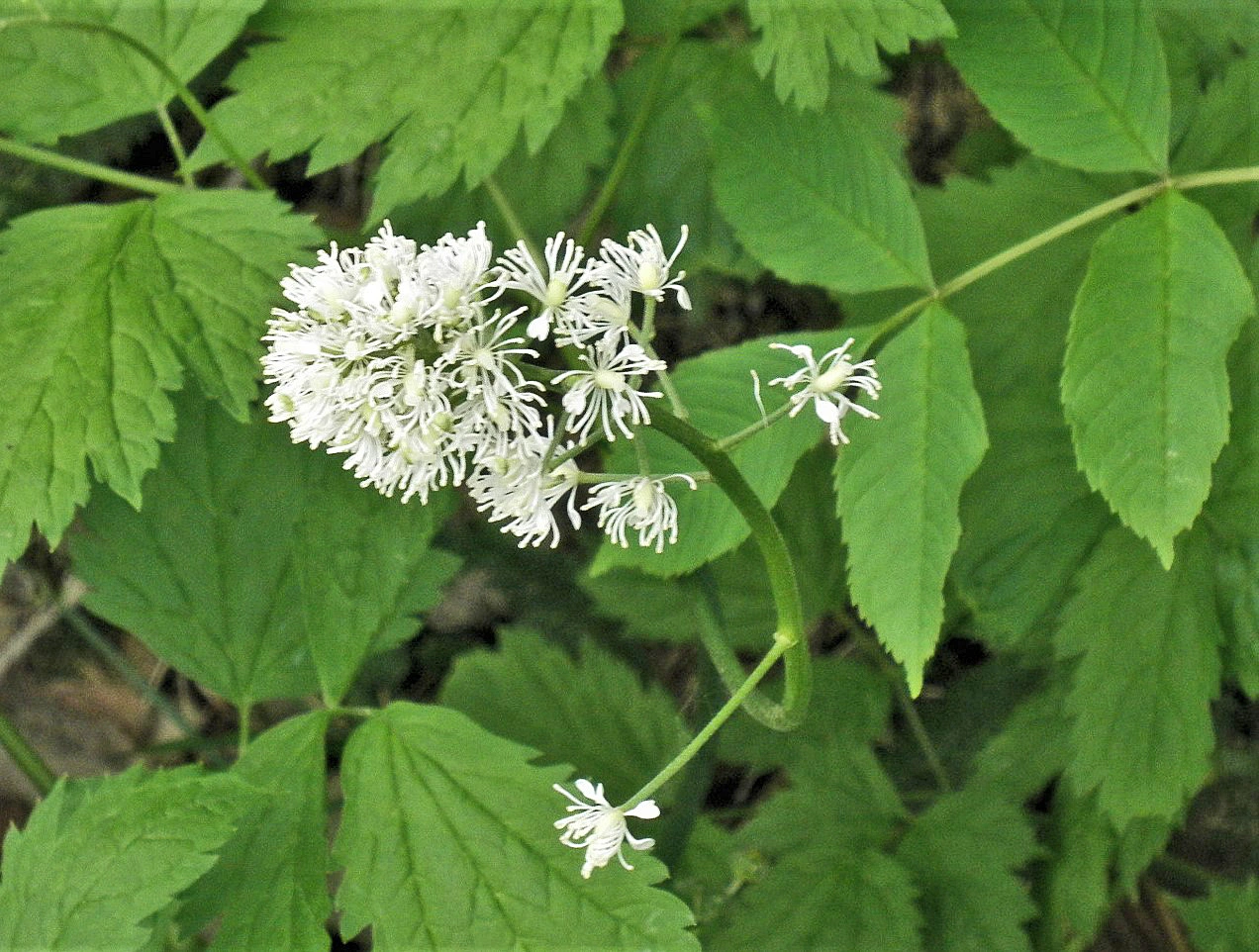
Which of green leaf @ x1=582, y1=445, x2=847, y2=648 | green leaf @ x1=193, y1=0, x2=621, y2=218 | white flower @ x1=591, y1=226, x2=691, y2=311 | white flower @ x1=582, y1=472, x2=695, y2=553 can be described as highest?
green leaf @ x1=193, y1=0, x2=621, y2=218

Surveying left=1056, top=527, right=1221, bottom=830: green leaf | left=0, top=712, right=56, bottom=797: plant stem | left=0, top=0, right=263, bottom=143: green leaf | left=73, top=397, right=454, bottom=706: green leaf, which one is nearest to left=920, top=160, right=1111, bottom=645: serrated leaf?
left=1056, top=527, right=1221, bottom=830: green leaf

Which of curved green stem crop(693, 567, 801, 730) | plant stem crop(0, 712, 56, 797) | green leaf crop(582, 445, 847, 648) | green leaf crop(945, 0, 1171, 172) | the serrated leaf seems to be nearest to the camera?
curved green stem crop(693, 567, 801, 730)

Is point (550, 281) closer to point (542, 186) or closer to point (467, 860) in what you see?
point (467, 860)

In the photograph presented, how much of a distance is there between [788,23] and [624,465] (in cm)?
78

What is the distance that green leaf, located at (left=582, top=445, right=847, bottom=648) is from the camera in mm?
2625

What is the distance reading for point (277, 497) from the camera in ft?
7.55

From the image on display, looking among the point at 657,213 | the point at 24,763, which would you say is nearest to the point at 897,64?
the point at 657,213

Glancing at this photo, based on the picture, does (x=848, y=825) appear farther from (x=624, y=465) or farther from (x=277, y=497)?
(x=277, y=497)

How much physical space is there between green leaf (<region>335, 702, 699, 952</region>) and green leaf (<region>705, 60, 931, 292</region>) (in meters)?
0.98

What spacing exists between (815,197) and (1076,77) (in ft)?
1.54

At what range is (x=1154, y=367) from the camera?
5.64ft

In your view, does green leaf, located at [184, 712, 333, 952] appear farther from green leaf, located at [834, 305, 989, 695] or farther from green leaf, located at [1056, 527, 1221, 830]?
green leaf, located at [1056, 527, 1221, 830]

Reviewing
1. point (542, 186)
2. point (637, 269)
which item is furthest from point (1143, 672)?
point (542, 186)

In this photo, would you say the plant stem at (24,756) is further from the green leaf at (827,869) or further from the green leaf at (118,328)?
the green leaf at (827,869)
